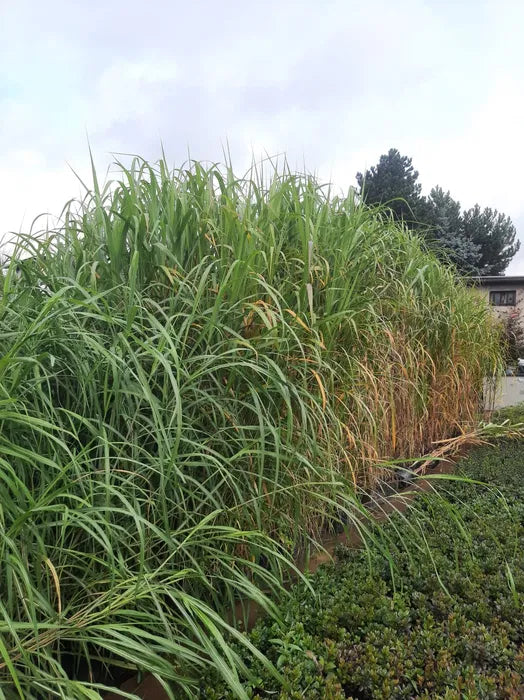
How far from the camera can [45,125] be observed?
199 cm

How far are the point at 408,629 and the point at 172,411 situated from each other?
887 millimetres

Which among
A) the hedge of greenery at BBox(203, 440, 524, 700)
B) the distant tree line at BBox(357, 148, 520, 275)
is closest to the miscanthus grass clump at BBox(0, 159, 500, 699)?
the hedge of greenery at BBox(203, 440, 524, 700)

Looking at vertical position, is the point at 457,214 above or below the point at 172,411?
above

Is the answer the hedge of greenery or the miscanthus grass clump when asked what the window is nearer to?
the miscanthus grass clump

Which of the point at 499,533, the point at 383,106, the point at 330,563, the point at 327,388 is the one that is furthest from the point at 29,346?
the point at 383,106

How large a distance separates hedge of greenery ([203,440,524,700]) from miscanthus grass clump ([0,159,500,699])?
121 mm

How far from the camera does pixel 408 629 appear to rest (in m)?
1.32

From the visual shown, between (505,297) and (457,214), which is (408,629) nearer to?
(505,297)

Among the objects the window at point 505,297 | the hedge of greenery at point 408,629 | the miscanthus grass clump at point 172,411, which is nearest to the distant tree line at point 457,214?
the window at point 505,297

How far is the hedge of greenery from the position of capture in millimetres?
1097

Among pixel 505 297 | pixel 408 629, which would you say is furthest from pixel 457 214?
pixel 408 629

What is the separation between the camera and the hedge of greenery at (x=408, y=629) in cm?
110

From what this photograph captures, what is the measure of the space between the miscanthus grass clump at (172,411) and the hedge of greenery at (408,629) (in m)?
0.12

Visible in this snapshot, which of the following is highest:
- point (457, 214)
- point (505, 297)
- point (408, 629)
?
point (457, 214)
